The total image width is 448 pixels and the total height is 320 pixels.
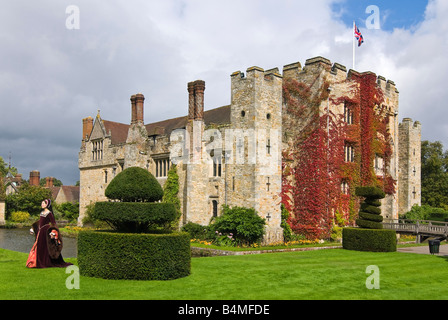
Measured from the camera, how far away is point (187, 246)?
1168cm

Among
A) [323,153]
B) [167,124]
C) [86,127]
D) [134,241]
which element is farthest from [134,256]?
[86,127]

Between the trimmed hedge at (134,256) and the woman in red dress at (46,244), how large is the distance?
1.56 m

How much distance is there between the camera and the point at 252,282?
1113 centimetres

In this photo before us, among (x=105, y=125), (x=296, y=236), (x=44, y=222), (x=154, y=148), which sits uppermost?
(x=105, y=125)

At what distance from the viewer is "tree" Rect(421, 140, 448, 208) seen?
44.0 meters

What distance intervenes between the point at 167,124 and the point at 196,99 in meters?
10.5

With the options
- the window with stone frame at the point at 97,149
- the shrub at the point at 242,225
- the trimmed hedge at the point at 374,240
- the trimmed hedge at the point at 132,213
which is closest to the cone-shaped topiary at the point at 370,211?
the trimmed hedge at the point at 374,240

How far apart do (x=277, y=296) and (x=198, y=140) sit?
53.3 feet

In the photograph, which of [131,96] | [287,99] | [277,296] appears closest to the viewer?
[277,296]

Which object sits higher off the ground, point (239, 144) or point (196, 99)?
point (196, 99)

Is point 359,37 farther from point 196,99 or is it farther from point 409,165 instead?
point 409,165

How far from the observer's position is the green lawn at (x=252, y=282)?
9.49m

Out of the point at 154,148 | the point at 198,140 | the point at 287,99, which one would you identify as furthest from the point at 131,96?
the point at 287,99
